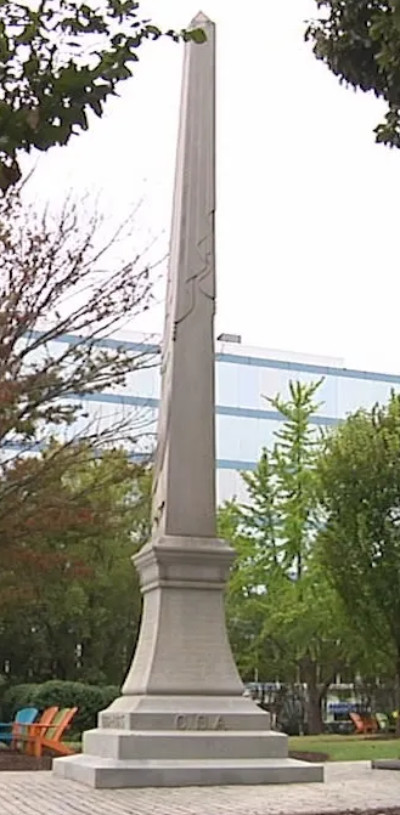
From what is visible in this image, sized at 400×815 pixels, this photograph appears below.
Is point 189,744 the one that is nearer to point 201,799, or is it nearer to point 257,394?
point 201,799

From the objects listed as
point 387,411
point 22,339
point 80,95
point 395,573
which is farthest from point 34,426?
point 80,95

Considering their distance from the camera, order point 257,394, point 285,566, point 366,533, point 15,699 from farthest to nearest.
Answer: point 257,394, point 285,566, point 15,699, point 366,533

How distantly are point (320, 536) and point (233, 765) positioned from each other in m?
8.76

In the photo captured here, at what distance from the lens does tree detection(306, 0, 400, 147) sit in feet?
19.9

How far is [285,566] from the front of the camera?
25141mm

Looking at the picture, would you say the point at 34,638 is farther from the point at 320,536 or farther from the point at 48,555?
the point at 48,555

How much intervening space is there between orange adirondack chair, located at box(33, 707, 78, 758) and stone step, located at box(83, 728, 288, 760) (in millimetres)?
5125

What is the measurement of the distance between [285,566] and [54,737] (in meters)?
10.3

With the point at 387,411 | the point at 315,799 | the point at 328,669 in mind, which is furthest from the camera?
the point at 328,669

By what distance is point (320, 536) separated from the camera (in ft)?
61.4

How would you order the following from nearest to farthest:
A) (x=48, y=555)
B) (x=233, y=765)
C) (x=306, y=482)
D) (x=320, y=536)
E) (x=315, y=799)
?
(x=315, y=799)
(x=233, y=765)
(x=48, y=555)
(x=320, y=536)
(x=306, y=482)

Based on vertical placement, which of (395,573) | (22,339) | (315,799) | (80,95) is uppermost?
(22,339)

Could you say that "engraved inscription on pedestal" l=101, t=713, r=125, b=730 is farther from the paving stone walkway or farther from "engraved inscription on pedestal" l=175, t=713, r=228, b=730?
the paving stone walkway

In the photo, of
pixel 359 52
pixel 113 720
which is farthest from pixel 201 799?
pixel 359 52
